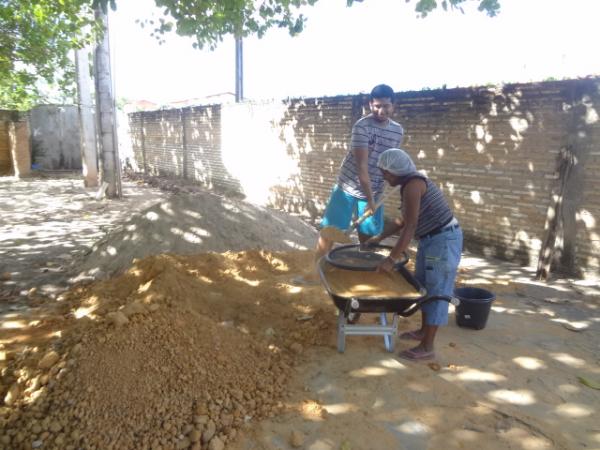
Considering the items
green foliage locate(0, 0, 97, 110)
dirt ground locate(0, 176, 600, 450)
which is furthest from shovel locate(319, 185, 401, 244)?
green foliage locate(0, 0, 97, 110)

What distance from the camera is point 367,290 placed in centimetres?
282

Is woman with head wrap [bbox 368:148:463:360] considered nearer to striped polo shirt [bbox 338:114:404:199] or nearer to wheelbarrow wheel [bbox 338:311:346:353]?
wheelbarrow wheel [bbox 338:311:346:353]

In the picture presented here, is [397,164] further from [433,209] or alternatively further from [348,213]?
[348,213]

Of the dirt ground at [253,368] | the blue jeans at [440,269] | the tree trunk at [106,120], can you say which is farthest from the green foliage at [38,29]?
the blue jeans at [440,269]

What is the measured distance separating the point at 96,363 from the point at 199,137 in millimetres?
11207

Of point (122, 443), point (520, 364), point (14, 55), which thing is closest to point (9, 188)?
point (14, 55)

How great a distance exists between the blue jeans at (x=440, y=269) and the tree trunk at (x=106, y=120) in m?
9.21

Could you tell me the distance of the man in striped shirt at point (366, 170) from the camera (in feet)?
11.7

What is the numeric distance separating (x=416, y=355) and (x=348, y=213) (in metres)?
1.40

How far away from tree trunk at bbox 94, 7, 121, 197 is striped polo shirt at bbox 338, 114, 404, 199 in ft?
26.4

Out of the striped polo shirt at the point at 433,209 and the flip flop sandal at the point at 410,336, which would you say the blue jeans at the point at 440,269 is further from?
the flip flop sandal at the point at 410,336

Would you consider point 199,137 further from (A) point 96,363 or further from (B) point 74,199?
(A) point 96,363

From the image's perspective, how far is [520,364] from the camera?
2.98 meters

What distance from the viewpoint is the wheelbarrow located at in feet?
8.55
